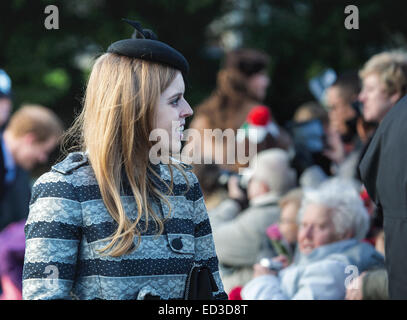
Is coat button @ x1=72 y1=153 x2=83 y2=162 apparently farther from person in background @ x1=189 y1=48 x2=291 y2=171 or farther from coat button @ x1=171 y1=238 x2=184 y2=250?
person in background @ x1=189 y1=48 x2=291 y2=171

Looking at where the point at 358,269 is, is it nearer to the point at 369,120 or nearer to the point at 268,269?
the point at 268,269

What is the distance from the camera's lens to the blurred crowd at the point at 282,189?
3.11 meters

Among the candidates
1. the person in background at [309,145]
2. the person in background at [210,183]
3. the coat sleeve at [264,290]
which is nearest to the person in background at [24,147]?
the person in background at [210,183]

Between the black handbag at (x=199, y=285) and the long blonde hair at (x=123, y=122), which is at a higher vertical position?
the long blonde hair at (x=123, y=122)

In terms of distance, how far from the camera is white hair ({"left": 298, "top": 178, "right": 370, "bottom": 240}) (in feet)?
10.9

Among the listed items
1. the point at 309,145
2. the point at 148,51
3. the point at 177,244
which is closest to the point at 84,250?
the point at 177,244

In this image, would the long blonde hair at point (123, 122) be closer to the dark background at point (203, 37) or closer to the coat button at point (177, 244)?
the coat button at point (177, 244)

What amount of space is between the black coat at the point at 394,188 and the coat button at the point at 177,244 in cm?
80

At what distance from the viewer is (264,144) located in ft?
15.6

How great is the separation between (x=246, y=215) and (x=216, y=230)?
8.3 inches

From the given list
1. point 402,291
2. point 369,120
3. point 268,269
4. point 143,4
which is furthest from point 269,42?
point 402,291

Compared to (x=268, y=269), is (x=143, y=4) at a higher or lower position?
higher

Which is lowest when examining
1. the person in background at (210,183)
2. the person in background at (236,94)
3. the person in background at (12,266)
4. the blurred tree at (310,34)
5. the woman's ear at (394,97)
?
the person in background at (12,266)
